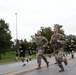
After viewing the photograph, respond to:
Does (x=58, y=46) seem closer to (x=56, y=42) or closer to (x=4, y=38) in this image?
(x=56, y=42)

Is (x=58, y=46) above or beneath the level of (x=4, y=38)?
beneath

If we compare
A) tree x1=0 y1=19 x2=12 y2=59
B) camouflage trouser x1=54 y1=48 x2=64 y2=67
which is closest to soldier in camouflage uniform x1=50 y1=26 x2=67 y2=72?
camouflage trouser x1=54 y1=48 x2=64 y2=67

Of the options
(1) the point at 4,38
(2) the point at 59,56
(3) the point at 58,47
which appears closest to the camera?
(2) the point at 59,56

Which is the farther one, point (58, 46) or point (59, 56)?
point (58, 46)

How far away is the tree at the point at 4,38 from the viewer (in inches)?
3095

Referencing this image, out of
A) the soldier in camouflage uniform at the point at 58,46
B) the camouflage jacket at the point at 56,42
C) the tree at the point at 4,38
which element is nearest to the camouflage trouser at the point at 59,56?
the soldier in camouflage uniform at the point at 58,46

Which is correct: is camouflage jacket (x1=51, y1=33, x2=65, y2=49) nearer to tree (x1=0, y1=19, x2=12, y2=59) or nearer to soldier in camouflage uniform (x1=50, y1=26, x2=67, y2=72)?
soldier in camouflage uniform (x1=50, y1=26, x2=67, y2=72)

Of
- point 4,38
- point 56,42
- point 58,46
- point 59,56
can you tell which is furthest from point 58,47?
point 4,38

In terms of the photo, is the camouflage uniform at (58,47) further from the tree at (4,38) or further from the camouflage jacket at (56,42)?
the tree at (4,38)

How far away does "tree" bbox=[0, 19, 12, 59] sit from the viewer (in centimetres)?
7861

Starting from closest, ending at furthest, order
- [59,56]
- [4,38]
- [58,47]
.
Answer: [59,56], [58,47], [4,38]

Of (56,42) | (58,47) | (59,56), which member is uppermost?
(56,42)

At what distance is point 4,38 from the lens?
257 feet

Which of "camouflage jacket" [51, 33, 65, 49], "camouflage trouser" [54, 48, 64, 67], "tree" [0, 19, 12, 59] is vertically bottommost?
"camouflage trouser" [54, 48, 64, 67]
